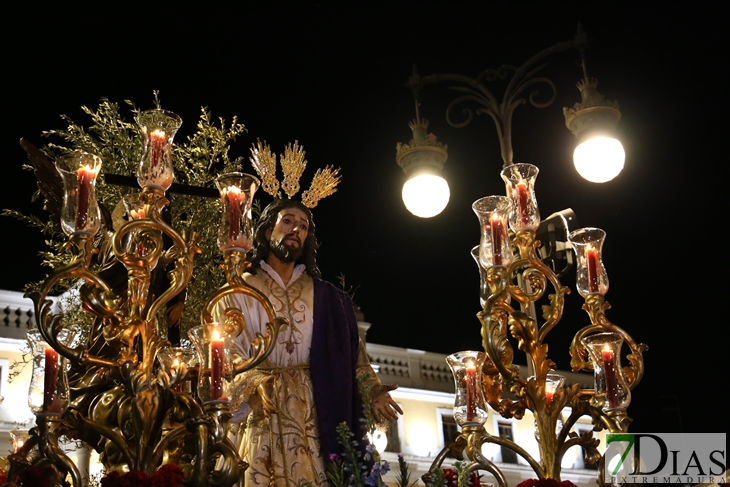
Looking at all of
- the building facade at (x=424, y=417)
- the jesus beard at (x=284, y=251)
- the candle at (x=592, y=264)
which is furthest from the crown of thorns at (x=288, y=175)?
the building facade at (x=424, y=417)

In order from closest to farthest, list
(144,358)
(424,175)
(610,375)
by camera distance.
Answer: (144,358)
(610,375)
(424,175)

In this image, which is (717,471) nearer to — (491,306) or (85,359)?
(491,306)

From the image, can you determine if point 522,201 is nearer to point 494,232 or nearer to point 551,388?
point 494,232

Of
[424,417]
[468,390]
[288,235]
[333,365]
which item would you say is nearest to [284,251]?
[288,235]

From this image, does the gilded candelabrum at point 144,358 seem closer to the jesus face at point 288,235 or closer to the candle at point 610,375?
the jesus face at point 288,235

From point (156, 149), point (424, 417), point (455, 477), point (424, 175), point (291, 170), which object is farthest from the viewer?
point (424, 417)

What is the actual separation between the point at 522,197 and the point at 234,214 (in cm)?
188

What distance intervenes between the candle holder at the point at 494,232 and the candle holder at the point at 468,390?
0.54m

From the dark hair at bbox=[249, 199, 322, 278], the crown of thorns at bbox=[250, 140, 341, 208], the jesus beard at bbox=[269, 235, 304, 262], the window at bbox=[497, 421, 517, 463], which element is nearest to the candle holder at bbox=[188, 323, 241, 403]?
the jesus beard at bbox=[269, 235, 304, 262]

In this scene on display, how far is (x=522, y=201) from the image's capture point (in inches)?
224

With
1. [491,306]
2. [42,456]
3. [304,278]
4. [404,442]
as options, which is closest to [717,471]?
[491,306]

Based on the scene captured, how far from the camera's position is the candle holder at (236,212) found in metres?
4.62

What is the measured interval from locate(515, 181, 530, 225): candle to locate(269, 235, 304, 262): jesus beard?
52.1 inches

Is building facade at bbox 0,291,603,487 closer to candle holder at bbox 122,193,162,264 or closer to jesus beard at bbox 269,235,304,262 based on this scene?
jesus beard at bbox 269,235,304,262
